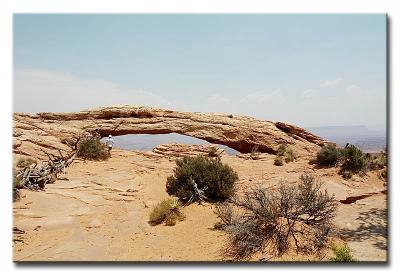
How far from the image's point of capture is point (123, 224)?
Result: 17.9ft

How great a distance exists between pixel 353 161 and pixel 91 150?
23.2 feet

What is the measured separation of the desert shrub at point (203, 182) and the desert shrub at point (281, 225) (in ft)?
5.94

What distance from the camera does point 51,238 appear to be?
Result: 4.65m

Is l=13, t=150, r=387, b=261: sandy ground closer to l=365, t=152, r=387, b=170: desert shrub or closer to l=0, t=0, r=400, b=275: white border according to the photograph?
l=0, t=0, r=400, b=275: white border

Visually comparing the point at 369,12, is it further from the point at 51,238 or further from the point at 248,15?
the point at 51,238

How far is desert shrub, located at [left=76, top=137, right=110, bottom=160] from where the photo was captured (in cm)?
917

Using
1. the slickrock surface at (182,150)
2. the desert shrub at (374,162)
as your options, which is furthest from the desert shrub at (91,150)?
the desert shrub at (374,162)

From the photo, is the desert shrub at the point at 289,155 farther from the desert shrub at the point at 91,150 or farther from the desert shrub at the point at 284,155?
the desert shrub at the point at 91,150

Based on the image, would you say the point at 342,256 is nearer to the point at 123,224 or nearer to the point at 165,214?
the point at 165,214

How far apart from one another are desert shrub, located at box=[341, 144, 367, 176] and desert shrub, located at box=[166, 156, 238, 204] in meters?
3.43

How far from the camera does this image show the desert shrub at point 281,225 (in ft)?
14.1

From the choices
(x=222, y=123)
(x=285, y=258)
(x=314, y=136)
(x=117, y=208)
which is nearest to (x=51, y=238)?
(x=117, y=208)
